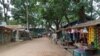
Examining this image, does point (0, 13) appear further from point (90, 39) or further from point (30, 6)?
point (90, 39)

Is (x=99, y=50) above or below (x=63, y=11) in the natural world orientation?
below

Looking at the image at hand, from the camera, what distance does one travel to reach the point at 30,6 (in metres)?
59.5

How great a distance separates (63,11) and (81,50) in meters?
17.1

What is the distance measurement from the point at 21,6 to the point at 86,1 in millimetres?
38882

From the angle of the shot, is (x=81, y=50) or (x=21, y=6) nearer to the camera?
(x=81, y=50)

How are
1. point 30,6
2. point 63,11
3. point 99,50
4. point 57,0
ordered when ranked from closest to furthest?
point 99,50 → point 57,0 → point 63,11 → point 30,6

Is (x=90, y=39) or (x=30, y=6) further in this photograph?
(x=30, y=6)

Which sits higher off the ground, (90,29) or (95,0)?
(95,0)

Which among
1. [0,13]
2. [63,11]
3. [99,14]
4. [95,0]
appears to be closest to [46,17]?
[0,13]

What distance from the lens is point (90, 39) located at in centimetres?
1867

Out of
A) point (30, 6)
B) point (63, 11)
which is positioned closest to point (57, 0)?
point (63, 11)

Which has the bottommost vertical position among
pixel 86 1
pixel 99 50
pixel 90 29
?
pixel 99 50

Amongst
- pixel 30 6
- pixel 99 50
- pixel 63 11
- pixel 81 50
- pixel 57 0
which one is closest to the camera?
pixel 81 50

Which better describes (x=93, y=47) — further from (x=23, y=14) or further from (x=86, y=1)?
(x=23, y=14)
